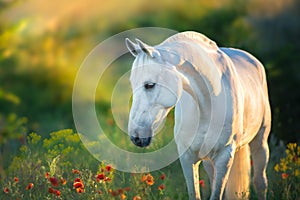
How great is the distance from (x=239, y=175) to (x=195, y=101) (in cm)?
116

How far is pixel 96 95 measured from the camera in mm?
11367

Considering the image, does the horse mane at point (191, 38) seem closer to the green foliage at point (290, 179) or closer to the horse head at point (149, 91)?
the horse head at point (149, 91)

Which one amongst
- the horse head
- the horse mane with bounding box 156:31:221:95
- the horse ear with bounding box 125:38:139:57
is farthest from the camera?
the horse mane with bounding box 156:31:221:95

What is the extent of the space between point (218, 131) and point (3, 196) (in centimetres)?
180

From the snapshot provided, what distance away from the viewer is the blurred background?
348 inches

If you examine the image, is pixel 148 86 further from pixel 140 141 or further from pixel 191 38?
pixel 191 38

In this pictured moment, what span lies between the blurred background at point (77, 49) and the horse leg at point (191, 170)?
1.25 m

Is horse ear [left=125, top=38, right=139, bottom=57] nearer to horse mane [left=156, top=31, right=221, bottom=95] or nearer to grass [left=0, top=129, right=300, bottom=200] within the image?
horse mane [left=156, top=31, right=221, bottom=95]

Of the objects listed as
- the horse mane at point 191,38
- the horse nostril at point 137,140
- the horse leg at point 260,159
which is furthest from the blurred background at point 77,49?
the horse leg at point 260,159

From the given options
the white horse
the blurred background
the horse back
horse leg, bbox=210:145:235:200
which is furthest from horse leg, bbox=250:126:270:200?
the blurred background

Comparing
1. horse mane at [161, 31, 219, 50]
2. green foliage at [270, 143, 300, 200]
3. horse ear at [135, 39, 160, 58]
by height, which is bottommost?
green foliage at [270, 143, 300, 200]

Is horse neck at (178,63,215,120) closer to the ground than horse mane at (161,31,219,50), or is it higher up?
closer to the ground

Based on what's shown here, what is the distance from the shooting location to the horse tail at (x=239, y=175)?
5758 millimetres

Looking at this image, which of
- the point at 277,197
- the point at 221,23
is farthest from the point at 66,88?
the point at 277,197
